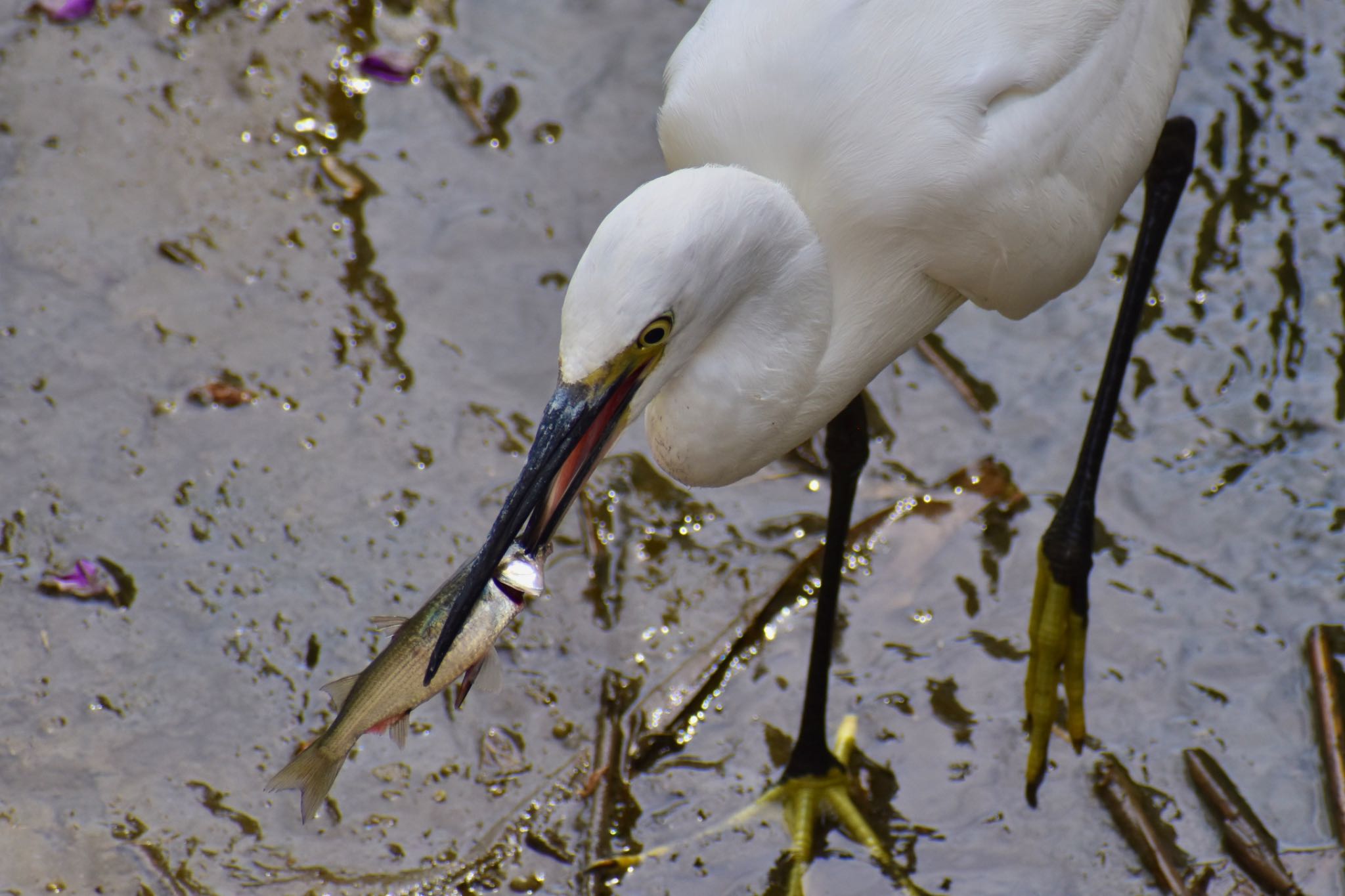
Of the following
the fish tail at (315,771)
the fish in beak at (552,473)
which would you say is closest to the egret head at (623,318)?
the fish in beak at (552,473)

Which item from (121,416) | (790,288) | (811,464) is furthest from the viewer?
(811,464)

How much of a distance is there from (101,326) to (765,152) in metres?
1.82

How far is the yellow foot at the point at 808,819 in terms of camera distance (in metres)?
2.66

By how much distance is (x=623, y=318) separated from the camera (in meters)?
1.82

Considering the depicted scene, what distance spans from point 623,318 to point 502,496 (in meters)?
1.36

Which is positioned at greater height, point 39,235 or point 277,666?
point 39,235

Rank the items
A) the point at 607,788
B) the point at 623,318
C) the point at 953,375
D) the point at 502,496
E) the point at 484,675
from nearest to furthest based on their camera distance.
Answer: the point at 623,318 → the point at 484,675 → the point at 607,788 → the point at 502,496 → the point at 953,375

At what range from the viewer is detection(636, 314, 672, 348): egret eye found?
187cm

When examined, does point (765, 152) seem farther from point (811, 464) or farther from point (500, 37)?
point (500, 37)

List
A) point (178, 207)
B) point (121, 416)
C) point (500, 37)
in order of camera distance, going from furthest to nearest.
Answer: point (500, 37)
point (178, 207)
point (121, 416)

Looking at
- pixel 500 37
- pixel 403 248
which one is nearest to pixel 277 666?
pixel 403 248

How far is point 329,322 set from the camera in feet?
11.1

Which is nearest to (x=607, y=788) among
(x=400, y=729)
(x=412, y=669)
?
(x=400, y=729)

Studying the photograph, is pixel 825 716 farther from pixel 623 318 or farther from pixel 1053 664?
pixel 623 318
